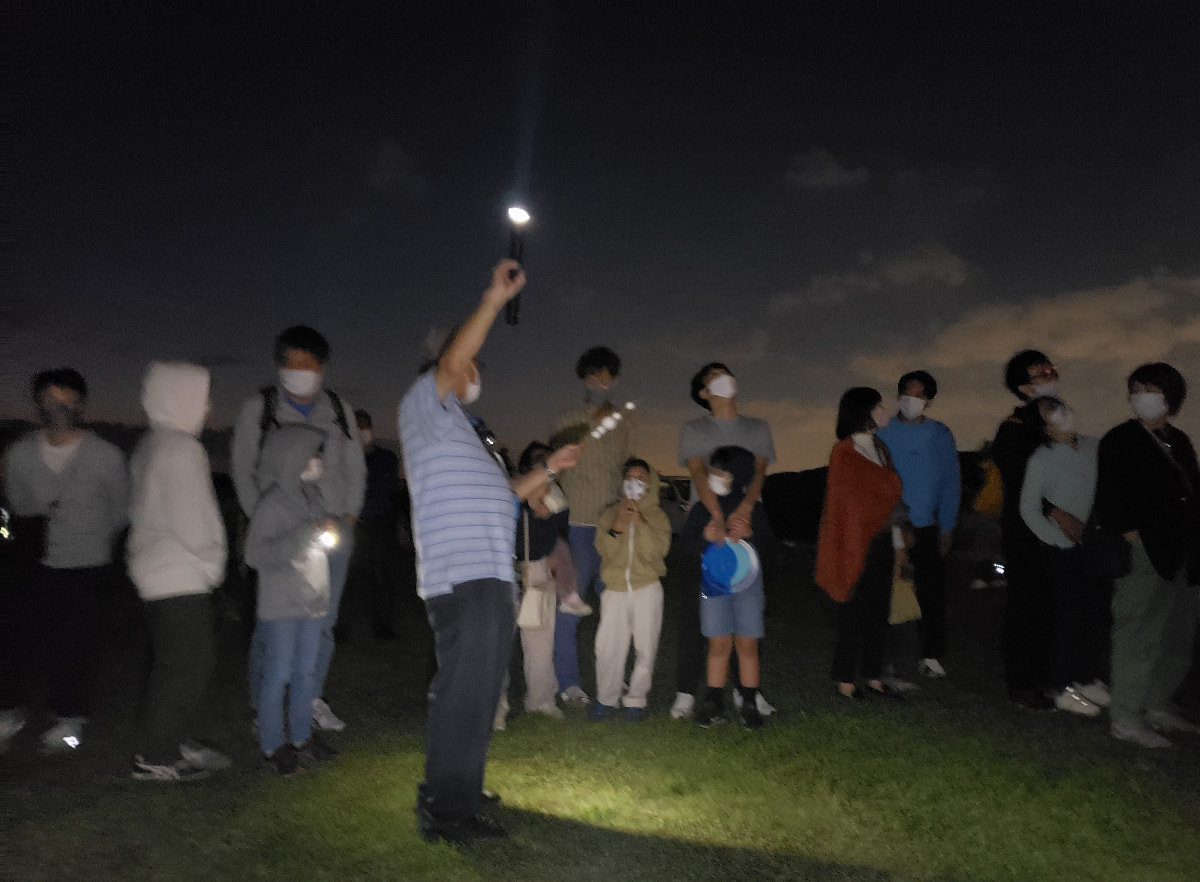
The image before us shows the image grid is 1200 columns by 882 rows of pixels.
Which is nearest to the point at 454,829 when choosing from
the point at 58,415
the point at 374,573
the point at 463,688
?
the point at 463,688

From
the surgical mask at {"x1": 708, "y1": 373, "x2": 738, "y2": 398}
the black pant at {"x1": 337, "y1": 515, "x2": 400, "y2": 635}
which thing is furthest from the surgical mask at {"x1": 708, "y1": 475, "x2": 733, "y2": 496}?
the black pant at {"x1": 337, "y1": 515, "x2": 400, "y2": 635}

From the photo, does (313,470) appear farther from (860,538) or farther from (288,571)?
(860,538)

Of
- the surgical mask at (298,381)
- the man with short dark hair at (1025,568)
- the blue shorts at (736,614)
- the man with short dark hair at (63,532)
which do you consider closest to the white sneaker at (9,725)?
the man with short dark hair at (63,532)

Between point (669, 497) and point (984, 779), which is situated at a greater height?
point (669, 497)

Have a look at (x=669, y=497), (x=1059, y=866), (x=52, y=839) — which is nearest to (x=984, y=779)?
(x=1059, y=866)

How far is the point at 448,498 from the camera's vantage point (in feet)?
10.9

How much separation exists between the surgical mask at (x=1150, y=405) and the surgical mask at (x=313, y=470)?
4.71 meters

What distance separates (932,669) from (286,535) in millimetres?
4945

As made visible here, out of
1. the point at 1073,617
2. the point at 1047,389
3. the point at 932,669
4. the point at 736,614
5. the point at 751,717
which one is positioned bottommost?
the point at 751,717

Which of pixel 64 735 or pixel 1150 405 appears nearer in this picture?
pixel 64 735

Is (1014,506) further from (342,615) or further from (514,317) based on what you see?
(342,615)

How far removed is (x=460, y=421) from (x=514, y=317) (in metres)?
0.92

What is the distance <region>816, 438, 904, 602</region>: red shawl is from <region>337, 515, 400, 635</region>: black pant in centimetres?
411

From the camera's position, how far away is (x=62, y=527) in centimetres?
464
